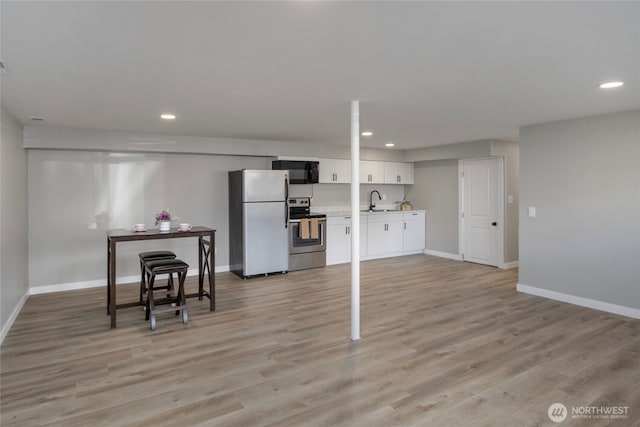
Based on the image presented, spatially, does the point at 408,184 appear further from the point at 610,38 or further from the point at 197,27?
the point at 197,27

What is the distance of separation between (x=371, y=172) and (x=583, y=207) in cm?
400

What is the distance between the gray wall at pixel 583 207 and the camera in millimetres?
4172

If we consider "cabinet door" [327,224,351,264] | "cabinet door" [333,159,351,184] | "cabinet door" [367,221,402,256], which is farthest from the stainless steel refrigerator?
"cabinet door" [367,221,402,256]

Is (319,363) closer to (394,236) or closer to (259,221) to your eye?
(259,221)

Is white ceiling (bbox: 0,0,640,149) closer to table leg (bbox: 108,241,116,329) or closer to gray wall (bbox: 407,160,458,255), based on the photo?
table leg (bbox: 108,241,116,329)

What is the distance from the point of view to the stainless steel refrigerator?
235 inches

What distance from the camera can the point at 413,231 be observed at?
812cm

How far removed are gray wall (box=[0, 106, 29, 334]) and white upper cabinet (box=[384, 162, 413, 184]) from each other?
6100 millimetres

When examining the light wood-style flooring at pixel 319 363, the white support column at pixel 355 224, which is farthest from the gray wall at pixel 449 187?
the white support column at pixel 355 224

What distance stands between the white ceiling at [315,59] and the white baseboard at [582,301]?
7.17 feet

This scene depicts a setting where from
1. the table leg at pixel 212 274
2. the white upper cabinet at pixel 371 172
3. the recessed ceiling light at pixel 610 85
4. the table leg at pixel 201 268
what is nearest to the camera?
the recessed ceiling light at pixel 610 85

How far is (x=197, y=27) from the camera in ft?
6.60

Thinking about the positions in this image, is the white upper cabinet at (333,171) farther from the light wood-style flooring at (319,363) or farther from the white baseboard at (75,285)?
the white baseboard at (75,285)

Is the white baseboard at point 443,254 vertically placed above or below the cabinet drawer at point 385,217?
below
